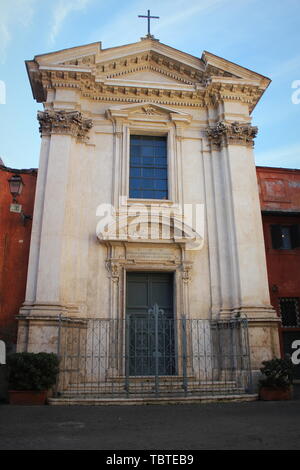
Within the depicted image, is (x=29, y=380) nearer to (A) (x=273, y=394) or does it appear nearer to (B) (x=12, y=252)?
(B) (x=12, y=252)

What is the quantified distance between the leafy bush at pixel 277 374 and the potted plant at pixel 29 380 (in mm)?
4824

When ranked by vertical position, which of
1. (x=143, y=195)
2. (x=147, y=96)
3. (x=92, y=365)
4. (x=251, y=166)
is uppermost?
(x=147, y=96)

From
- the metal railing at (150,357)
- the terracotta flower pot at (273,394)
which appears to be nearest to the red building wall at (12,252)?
the metal railing at (150,357)

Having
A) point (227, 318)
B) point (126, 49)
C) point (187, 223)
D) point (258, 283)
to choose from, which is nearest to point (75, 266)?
point (187, 223)

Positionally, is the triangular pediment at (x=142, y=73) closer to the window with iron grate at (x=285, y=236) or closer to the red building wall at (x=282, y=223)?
the red building wall at (x=282, y=223)

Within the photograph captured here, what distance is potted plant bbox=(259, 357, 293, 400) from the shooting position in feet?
29.6

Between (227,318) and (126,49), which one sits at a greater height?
(126,49)

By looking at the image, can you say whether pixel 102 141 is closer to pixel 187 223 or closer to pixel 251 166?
pixel 187 223

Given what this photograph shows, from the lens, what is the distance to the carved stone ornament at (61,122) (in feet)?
38.7

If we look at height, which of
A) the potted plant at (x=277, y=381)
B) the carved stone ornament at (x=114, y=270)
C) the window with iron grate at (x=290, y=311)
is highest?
the carved stone ornament at (x=114, y=270)

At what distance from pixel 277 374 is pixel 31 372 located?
5.45 meters

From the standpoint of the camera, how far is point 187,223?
1174 centimetres

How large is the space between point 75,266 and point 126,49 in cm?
759

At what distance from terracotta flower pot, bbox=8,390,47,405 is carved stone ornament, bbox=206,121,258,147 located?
885 centimetres
